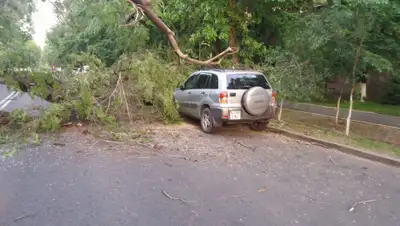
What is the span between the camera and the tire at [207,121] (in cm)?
978

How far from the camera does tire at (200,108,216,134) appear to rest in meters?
9.78

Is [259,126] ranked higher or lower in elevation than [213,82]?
lower

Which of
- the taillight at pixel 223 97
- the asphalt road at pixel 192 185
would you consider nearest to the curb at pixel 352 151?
the asphalt road at pixel 192 185

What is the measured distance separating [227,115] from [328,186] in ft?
12.9

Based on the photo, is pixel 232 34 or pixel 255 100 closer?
pixel 255 100

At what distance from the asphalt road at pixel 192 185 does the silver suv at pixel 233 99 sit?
99cm

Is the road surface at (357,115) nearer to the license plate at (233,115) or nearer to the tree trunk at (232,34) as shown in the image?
the tree trunk at (232,34)

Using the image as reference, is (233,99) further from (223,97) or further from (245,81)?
(245,81)

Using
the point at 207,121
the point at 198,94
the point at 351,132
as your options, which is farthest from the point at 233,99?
the point at 351,132

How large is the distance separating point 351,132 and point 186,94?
16.4ft

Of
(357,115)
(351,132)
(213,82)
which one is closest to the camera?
(213,82)

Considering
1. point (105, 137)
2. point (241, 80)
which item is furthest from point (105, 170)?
point (241, 80)

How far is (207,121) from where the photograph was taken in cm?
1000

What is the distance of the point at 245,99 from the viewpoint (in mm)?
9133
